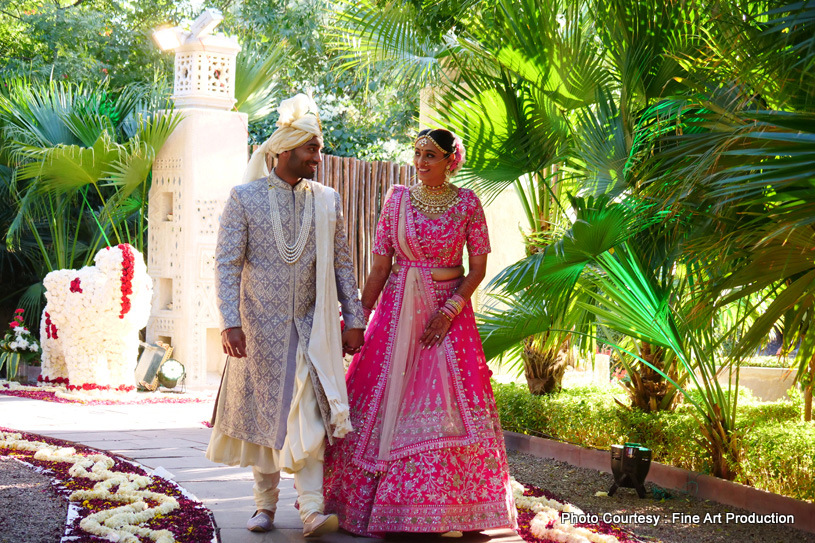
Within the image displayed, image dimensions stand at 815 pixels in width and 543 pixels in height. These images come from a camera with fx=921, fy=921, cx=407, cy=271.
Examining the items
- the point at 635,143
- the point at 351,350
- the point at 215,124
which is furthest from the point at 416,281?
the point at 215,124

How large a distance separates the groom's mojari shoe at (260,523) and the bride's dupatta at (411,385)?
1.56 ft

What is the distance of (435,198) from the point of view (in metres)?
4.44

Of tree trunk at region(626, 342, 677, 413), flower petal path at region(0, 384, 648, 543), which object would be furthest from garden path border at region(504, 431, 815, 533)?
flower petal path at region(0, 384, 648, 543)

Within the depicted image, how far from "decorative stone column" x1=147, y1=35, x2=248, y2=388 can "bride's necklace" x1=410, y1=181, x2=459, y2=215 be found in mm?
6892

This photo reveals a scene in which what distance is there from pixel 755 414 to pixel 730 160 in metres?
2.98

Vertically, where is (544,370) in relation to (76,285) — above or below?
below

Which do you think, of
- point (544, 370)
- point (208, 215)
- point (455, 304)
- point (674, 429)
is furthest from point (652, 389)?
point (208, 215)

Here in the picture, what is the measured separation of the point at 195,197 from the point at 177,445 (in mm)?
4937

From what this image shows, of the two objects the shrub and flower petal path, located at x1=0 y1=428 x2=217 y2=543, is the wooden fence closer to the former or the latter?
the shrub

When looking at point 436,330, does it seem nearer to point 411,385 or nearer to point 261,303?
point 411,385

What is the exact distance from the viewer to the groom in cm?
398

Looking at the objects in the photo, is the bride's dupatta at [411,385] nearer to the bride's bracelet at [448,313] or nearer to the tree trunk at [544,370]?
the bride's bracelet at [448,313]

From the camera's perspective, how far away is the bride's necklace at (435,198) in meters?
4.42

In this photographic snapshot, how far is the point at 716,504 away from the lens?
207 inches
